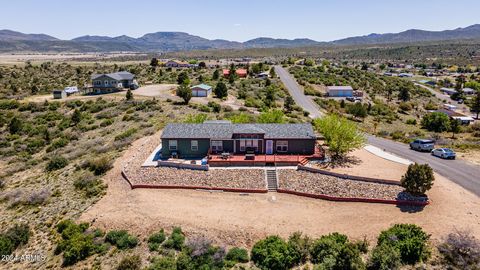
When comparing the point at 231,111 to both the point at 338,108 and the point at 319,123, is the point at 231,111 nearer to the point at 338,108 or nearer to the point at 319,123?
the point at 319,123

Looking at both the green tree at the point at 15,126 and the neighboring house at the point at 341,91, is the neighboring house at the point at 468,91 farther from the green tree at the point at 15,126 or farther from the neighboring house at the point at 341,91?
the green tree at the point at 15,126

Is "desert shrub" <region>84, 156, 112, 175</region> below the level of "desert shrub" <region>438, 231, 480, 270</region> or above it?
above

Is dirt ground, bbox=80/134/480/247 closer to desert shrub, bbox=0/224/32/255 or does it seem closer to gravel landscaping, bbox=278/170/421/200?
gravel landscaping, bbox=278/170/421/200

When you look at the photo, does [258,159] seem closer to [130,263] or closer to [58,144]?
[130,263]

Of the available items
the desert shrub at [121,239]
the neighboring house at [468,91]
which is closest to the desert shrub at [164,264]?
the desert shrub at [121,239]

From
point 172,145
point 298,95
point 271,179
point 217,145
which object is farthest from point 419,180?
point 298,95

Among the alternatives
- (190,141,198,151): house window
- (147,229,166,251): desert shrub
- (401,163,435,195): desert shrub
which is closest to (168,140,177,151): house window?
(190,141,198,151): house window

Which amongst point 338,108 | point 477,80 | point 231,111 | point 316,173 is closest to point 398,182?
point 316,173
